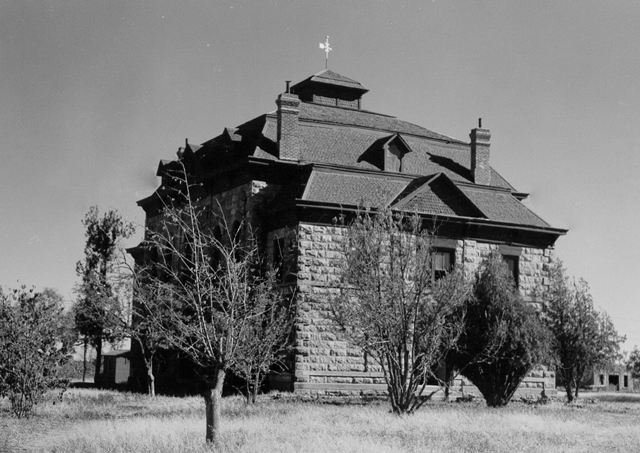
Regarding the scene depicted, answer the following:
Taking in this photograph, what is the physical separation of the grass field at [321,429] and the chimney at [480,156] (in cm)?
1196

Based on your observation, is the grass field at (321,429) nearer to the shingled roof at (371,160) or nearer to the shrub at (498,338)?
the shrub at (498,338)

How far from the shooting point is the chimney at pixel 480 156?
35.3 metres

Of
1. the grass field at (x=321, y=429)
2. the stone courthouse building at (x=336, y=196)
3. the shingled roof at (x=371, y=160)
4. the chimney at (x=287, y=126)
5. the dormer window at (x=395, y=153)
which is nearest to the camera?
the grass field at (x=321, y=429)

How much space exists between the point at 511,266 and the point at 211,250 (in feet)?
38.0

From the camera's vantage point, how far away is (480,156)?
35.5 meters

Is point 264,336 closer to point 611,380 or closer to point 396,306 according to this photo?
point 396,306

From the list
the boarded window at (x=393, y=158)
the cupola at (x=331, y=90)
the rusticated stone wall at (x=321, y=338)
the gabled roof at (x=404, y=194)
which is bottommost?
the rusticated stone wall at (x=321, y=338)

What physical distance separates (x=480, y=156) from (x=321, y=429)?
1982 cm

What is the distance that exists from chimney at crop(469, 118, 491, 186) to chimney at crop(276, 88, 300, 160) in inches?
298

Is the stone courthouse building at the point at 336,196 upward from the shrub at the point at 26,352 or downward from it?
upward

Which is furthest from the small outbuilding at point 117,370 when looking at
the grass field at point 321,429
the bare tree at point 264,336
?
the grass field at point 321,429

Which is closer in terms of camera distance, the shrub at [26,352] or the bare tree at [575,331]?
the shrub at [26,352]

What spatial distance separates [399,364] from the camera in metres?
21.2

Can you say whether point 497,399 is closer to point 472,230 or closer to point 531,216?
point 472,230
